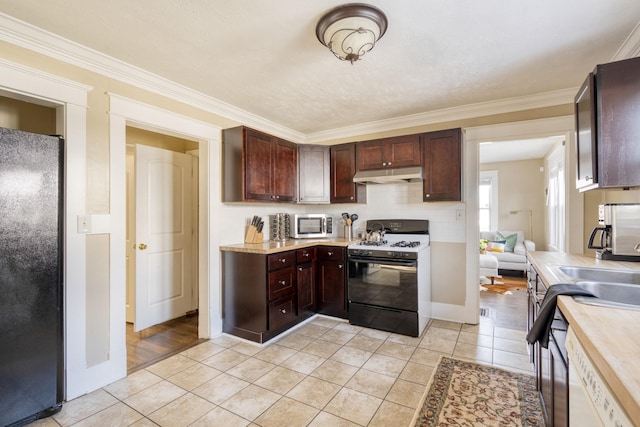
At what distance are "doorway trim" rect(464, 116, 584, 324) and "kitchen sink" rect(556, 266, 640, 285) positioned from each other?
1.46m

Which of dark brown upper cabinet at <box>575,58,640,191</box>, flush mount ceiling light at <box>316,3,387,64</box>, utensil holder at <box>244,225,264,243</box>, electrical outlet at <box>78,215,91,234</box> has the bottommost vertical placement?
utensil holder at <box>244,225,264,243</box>

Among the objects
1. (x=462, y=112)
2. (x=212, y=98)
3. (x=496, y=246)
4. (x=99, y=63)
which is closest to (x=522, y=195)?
(x=496, y=246)

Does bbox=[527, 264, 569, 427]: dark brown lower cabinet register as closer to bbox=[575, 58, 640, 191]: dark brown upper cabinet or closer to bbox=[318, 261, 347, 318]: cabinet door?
bbox=[575, 58, 640, 191]: dark brown upper cabinet

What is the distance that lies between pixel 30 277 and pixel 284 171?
2.42 m

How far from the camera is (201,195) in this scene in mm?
3150

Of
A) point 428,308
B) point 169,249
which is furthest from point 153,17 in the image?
point 428,308

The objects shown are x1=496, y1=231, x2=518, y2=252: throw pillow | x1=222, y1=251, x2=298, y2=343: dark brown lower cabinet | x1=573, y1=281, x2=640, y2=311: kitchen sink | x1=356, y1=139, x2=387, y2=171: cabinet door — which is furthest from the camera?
x1=496, y1=231, x2=518, y2=252: throw pillow

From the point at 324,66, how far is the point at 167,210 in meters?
2.43

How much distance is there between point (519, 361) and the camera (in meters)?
2.54

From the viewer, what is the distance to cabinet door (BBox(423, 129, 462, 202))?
3254 mm

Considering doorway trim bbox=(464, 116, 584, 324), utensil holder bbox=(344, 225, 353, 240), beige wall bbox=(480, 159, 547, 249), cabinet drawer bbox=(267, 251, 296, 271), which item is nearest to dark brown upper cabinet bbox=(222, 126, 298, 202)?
cabinet drawer bbox=(267, 251, 296, 271)

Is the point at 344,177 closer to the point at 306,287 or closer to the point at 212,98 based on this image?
the point at 306,287

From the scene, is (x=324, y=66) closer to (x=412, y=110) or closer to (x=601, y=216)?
(x=412, y=110)

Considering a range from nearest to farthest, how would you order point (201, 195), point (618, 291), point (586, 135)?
point (618, 291)
point (586, 135)
point (201, 195)
